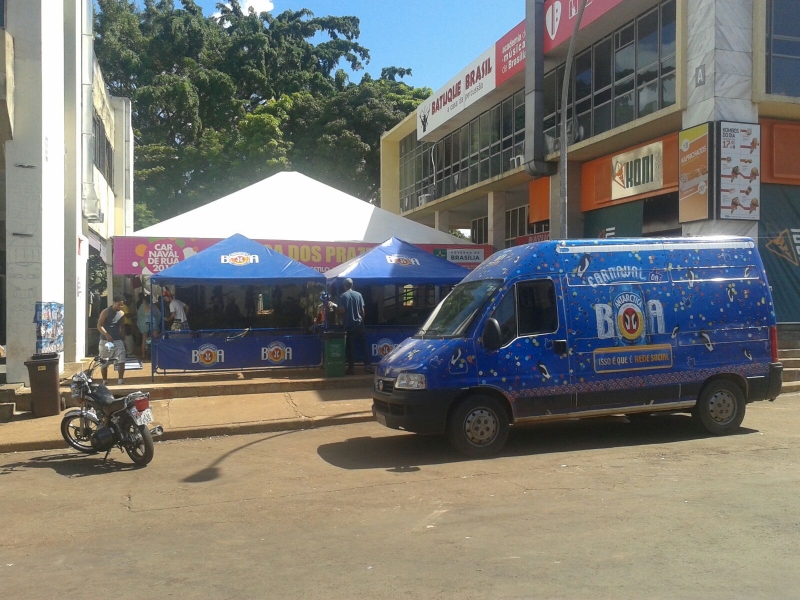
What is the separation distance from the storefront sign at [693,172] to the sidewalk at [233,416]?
7960 millimetres

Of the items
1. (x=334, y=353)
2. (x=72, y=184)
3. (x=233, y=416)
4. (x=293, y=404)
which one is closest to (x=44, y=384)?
(x=233, y=416)

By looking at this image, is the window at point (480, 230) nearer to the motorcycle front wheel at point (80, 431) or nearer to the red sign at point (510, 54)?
the red sign at point (510, 54)

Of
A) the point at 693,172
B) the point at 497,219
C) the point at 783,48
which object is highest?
the point at 783,48

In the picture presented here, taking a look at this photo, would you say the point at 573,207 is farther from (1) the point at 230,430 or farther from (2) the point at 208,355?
(1) the point at 230,430

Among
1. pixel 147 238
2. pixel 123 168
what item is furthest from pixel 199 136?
pixel 147 238

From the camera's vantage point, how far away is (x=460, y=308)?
9.33 metres

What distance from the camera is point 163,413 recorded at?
38.5ft

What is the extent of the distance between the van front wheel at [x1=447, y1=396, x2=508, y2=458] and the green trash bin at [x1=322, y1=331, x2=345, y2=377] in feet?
19.2

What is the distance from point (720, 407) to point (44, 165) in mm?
12113

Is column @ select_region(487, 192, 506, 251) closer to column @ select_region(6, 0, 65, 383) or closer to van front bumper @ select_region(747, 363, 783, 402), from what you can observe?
column @ select_region(6, 0, 65, 383)

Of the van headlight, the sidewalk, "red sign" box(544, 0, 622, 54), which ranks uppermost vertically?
"red sign" box(544, 0, 622, 54)

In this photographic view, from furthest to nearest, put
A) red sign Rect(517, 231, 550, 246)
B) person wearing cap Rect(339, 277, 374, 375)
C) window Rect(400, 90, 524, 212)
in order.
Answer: window Rect(400, 90, 524, 212) < red sign Rect(517, 231, 550, 246) < person wearing cap Rect(339, 277, 374, 375)

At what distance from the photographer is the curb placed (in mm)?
9828

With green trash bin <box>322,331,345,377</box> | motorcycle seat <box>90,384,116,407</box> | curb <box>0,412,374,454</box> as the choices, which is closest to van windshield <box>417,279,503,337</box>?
curb <box>0,412,374,454</box>
